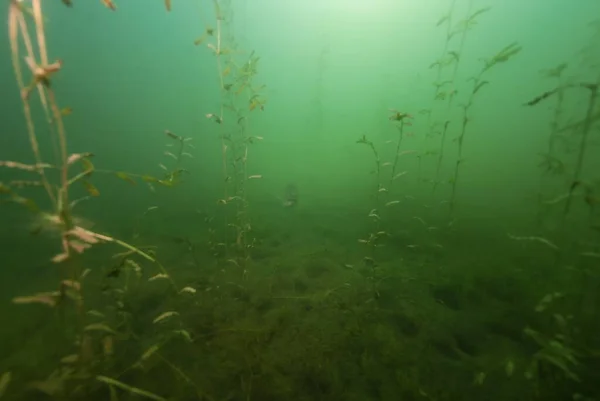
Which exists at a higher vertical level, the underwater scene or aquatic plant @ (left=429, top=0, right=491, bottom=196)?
aquatic plant @ (left=429, top=0, right=491, bottom=196)

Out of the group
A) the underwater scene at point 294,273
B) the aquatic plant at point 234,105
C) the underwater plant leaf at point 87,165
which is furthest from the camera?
the aquatic plant at point 234,105

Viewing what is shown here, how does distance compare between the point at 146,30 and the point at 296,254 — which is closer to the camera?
the point at 296,254

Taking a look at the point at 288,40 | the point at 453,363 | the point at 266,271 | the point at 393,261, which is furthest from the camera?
the point at 288,40

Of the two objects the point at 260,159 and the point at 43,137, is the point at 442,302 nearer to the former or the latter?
the point at 260,159

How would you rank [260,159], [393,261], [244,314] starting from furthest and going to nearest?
[260,159] → [393,261] → [244,314]

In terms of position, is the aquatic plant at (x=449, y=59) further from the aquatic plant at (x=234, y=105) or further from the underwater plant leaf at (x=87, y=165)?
the underwater plant leaf at (x=87, y=165)

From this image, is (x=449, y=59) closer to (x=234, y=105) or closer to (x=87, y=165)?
(x=234, y=105)

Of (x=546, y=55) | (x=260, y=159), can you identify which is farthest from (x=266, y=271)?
(x=546, y=55)

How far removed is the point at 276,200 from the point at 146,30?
64.8ft

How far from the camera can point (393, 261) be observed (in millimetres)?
3770

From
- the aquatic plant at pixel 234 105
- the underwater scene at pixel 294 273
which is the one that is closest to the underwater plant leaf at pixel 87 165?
the underwater scene at pixel 294 273

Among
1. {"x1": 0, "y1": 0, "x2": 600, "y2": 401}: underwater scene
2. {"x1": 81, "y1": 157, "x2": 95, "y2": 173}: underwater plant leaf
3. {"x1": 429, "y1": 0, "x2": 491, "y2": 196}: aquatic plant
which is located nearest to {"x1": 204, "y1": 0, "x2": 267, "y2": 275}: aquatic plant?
{"x1": 0, "y1": 0, "x2": 600, "y2": 401}: underwater scene

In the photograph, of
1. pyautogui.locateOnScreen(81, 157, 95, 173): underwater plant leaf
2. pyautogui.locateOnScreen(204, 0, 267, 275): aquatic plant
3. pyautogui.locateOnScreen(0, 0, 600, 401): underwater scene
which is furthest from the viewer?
pyautogui.locateOnScreen(204, 0, 267, 275): aquatic plant

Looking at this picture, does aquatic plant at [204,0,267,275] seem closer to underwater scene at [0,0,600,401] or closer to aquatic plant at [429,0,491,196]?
underwater scene at [0,0,600,401]
